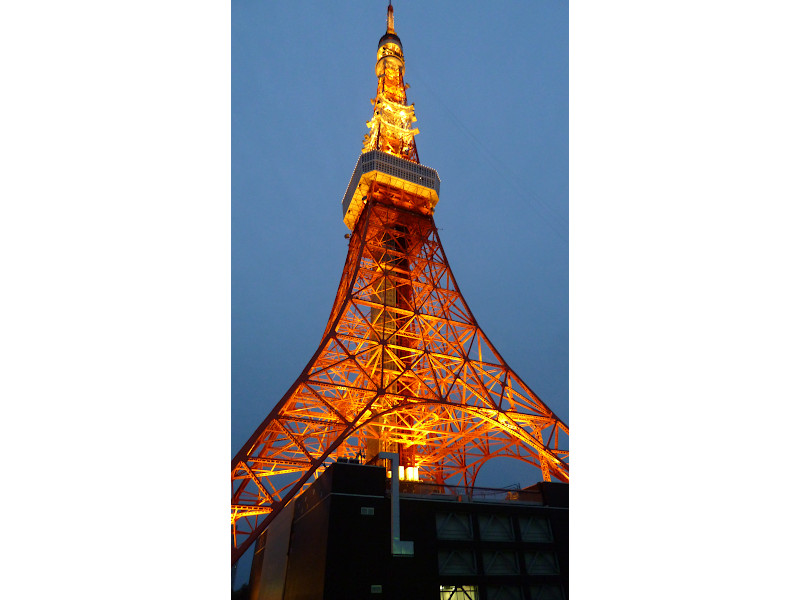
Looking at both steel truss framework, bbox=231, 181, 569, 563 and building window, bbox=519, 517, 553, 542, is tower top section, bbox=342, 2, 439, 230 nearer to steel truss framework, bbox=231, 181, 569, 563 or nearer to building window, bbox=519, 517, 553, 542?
steel truss framework, bbox=231, 181, 569, 563

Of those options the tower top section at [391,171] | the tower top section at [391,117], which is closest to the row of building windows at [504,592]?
the tower top section at [391,171]

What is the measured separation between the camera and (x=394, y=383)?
1812 centimetres

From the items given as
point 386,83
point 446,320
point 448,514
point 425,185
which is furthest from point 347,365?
point 386,83

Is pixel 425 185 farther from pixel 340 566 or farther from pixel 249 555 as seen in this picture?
pixel 249 555

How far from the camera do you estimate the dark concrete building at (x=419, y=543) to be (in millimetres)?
12359

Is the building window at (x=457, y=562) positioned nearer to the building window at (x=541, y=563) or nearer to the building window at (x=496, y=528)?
the building window at (x=496, y=528)

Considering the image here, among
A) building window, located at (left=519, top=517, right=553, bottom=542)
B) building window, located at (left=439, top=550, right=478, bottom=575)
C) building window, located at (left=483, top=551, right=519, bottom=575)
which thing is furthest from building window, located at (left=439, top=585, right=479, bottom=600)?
building window, located at (left=519, top=517, right=553, bottom=542)

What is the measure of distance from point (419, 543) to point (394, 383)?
596 centimetres

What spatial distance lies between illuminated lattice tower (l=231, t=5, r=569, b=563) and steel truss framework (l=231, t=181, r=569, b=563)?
59mm

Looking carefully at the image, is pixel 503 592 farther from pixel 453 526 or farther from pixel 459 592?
pixel 453 526

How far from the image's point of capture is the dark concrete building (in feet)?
40.5

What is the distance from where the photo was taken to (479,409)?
18.0 meters

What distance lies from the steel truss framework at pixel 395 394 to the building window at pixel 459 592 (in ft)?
16.0

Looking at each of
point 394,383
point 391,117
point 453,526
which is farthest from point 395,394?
point 391,117
